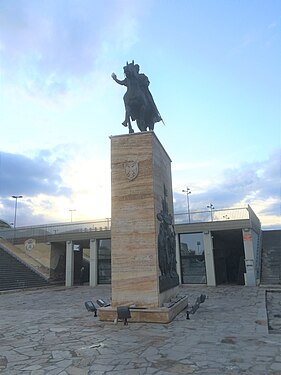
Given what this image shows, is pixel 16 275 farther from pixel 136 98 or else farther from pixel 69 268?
pixel 136 98

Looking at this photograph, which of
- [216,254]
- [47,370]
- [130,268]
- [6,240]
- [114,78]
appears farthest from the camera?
[6,240]

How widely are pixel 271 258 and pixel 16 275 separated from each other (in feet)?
62.3

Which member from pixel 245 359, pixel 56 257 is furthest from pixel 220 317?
pixel 56 257

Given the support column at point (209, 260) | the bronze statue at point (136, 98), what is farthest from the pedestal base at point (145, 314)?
the support column at point (209, 260)

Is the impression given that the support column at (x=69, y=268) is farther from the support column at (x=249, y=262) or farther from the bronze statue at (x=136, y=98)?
the bronze statue at (x=136, y=98)

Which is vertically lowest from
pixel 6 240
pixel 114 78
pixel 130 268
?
pixel 130 268

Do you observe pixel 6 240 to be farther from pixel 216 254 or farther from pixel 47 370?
pixel 47 370

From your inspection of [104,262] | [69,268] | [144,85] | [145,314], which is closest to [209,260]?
[104,262]

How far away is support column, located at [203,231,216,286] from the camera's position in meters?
21.2

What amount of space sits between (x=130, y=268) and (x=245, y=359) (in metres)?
4.38

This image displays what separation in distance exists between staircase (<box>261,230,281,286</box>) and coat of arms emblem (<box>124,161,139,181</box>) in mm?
13981

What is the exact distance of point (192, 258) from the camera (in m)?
22.2

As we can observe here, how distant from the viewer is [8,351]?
6.38m

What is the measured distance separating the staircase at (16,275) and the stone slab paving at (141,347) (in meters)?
15.0
